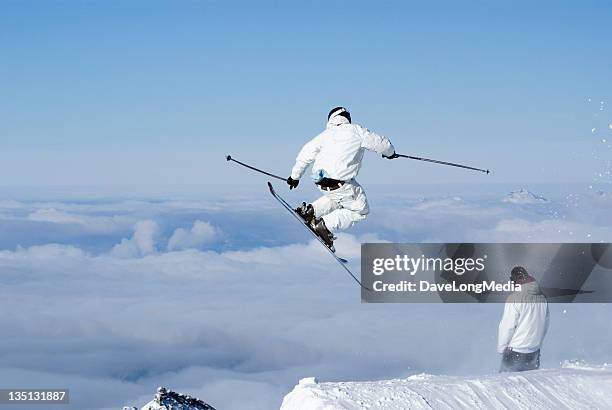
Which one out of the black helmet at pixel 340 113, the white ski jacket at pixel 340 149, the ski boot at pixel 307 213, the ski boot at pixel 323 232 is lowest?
the ski boot at pixel 323 232

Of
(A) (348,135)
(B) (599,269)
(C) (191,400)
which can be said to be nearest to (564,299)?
(B) (599,269)

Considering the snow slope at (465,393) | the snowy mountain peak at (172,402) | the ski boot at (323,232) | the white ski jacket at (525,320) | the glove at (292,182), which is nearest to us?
the snowy mountain peak at (172,402)

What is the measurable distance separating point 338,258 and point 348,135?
120 inches

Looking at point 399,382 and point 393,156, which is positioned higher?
point 393,156

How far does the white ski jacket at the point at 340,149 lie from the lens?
15.4 meters

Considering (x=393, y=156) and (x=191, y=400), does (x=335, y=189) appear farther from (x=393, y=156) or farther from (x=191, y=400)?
(x=191, y=400)

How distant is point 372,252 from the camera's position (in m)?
19.1

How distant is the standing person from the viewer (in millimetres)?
15445

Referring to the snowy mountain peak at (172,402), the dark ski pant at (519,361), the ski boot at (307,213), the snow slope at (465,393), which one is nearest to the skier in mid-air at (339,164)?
the ski boot at (307,213)

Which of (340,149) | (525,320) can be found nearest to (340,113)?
(340,149)

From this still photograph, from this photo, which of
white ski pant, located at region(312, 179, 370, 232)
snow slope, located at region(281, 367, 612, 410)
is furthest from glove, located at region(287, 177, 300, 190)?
→ snow slope, located at region(281, 367, 612, 410)

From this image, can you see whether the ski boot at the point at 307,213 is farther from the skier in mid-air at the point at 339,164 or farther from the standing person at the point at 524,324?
the standing person at the point at 524,324

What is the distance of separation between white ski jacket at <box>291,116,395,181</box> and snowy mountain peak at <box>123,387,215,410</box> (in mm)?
5784

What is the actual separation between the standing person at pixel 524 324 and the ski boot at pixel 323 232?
12.8 feet
